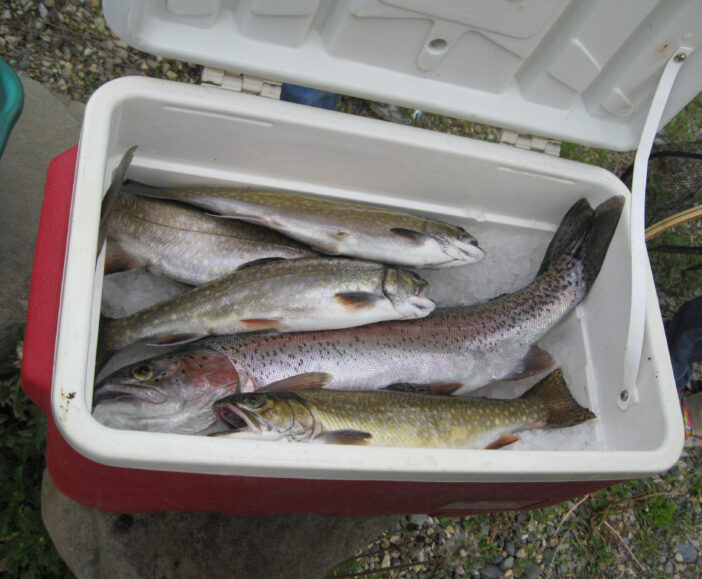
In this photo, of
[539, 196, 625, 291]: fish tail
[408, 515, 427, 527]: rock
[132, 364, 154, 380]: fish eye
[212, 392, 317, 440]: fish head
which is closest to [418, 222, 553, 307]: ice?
[539, 196, 625, 291]: fish tail

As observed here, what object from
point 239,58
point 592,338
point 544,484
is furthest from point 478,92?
point 544,484

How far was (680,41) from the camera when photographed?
179 centimetres

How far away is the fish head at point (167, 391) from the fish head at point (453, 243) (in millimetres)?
806

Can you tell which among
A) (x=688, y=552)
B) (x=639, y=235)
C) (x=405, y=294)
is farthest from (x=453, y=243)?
(x=688, y=552)

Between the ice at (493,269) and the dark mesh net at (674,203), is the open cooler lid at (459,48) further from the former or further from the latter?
the dark mesh net at (674,203)

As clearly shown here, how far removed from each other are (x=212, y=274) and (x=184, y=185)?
354 mm

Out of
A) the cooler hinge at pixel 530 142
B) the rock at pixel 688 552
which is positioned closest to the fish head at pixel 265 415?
the cooler hinge at pixel 530 142

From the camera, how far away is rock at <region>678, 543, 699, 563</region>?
306cm

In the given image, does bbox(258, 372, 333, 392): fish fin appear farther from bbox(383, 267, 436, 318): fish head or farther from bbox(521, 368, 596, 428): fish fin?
bbox(521, 368, 596, 428): fish fin

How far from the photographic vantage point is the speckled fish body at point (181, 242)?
1.76 metres

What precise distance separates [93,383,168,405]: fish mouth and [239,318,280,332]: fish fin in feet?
1.00

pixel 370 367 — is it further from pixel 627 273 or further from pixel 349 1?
pixel 349 1

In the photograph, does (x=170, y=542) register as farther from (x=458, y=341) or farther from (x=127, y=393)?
(x=458, y=341)

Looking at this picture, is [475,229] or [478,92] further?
[475,229]
